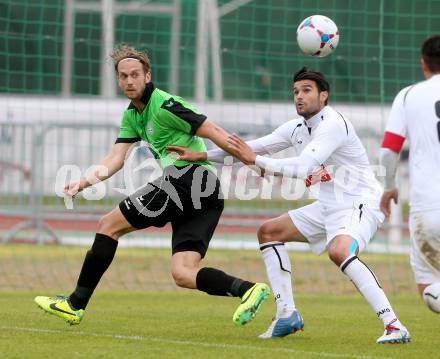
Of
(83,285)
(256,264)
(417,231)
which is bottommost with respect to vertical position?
(256,264)

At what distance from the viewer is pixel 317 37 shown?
980cm

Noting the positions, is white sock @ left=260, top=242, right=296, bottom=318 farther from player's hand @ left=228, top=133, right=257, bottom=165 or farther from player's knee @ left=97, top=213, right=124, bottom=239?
player's knee @ left=97, top=213, right=124, bottom=239

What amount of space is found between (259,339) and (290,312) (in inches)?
13.2

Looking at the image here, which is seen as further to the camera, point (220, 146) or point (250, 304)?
point (220, 146)

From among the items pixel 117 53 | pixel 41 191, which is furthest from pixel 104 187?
pixel 117 53

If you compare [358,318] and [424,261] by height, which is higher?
[424,261]

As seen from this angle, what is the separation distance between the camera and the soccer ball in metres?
9.81

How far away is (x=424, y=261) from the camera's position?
7.72 metres

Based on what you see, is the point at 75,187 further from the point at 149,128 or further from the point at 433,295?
the point at 433,295

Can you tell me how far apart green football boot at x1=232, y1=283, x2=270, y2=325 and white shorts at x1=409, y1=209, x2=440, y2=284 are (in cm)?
118

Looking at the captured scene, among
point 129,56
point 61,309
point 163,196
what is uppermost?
point 129,56

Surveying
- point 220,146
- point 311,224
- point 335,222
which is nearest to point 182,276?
point 220,146

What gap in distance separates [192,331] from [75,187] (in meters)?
1.58

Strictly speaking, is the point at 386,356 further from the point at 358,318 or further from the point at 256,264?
the point at 256,264
